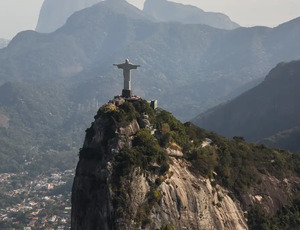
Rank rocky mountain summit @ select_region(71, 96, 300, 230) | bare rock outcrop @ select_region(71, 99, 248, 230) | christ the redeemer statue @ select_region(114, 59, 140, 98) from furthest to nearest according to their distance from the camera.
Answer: christ the redeemer statue @ select_region(114, 59, 140, 98) → rocky mountain summit @ select_region(71, 96, 300, 230) → bare rock outcrop @ select_region(71, 99, 248, 230)

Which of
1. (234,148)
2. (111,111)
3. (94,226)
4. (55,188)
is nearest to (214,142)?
(234,148)

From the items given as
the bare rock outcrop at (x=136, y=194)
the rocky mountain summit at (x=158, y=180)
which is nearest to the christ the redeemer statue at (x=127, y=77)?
the rocky mountain summit at (x=158, y=180)

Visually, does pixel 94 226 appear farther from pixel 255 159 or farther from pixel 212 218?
pixel 255 159

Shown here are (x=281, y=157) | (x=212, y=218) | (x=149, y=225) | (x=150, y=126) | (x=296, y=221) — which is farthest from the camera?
(x=281, y=157)

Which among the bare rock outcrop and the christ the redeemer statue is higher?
the christ the redeemer statue

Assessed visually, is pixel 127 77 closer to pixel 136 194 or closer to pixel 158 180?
pixel 158 180

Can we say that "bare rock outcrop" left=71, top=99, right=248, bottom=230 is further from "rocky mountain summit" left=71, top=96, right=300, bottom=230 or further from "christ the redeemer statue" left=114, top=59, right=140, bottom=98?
"christ the redeemer statue" left=114, top=59, right=140, bottom=98

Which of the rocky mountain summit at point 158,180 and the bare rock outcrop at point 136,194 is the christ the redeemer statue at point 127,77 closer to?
the rocky mountain summit at point 158,180

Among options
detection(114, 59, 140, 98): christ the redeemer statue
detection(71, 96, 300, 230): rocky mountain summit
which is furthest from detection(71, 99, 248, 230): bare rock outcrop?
detection(114, 59, 140, 98): christ the redeemer statue
